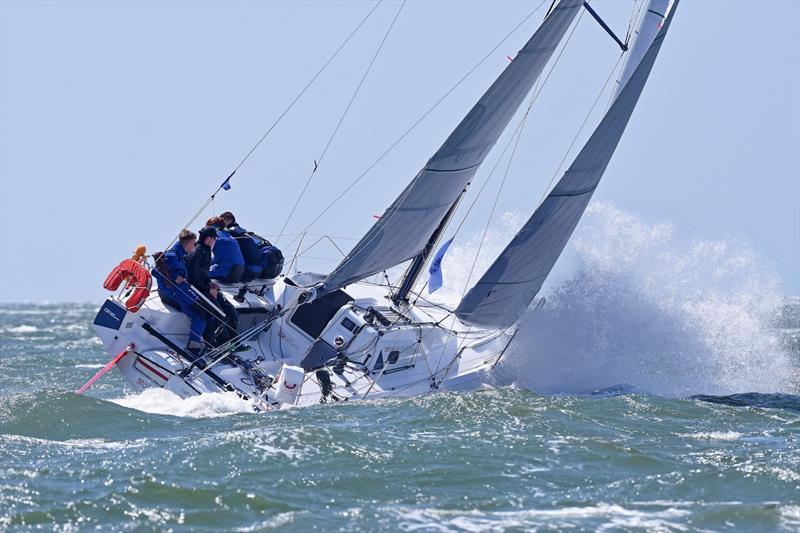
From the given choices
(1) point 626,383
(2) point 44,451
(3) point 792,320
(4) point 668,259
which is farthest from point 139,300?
(3) point 792,320

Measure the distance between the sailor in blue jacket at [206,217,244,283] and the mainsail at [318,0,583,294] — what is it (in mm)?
1187

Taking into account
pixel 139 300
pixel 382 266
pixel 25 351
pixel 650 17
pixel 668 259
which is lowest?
pixel 25 351

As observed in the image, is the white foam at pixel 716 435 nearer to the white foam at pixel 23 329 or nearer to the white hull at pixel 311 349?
the white hull at pixel 311 349

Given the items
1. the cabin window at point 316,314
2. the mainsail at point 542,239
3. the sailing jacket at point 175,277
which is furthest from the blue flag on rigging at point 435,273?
the sailing jacket at point 175,277

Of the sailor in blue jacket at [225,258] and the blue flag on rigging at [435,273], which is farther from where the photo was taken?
the blue flag on rigging at [435,273]

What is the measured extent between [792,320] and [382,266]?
2393cm

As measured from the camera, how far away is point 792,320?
3534cm

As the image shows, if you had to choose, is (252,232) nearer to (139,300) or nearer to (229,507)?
(139,300)

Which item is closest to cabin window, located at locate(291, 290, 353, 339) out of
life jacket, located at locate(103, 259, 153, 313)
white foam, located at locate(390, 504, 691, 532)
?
life jacket, located at locate(103, 259, 153, 313)

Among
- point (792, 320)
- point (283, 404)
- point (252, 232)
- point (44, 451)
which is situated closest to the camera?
point (44, 451)

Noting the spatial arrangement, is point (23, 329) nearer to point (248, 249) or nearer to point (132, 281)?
point (248, 249)

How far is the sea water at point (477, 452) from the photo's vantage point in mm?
8242

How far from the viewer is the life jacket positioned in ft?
43.4

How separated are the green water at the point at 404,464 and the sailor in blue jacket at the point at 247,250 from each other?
2.69m
